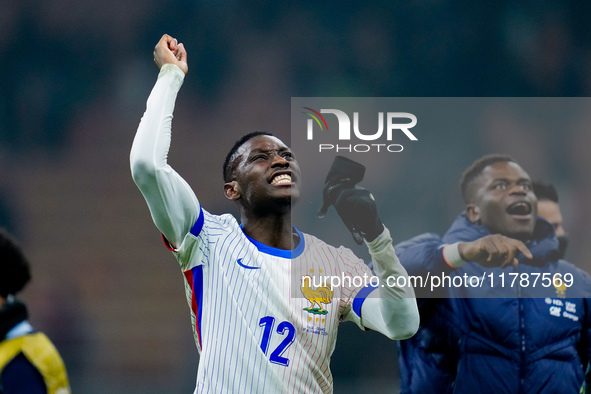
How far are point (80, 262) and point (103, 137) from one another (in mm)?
1304

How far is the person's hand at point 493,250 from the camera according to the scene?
12.6 feet

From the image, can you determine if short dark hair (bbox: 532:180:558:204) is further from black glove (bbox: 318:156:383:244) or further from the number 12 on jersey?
the number 12 on jersey

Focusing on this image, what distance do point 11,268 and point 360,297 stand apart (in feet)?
5.19

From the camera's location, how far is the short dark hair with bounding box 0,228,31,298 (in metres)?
3.12

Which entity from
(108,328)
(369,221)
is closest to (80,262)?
(108,328)

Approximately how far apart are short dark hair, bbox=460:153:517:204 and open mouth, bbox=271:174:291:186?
Result: 137cm

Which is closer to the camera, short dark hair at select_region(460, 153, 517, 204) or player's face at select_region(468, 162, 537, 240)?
player's face at select_region(468, 162, 537, 240)

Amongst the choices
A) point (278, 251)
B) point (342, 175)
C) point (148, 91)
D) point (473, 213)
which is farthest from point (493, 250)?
point (148, 91)

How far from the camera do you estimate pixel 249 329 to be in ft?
9.42

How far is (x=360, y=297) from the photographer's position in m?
3.08

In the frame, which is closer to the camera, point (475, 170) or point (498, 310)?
point (498, 310)

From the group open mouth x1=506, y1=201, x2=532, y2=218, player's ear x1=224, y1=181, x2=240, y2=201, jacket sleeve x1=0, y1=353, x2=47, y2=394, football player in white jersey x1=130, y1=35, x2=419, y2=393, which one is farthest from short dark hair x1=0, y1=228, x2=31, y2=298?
open mouth x1=506, y1=201, x2=532, y2=218

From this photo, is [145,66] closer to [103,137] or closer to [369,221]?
[103,137]

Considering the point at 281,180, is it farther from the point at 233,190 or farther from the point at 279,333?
the point at 279,333
